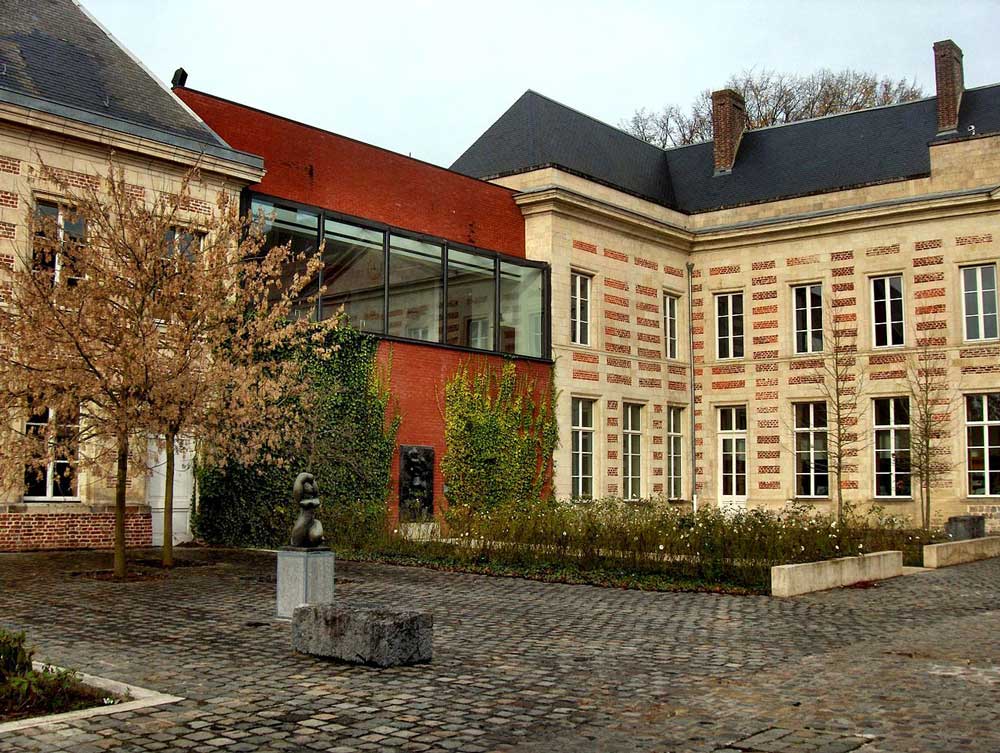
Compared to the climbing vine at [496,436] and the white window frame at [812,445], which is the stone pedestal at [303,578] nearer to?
the climbing vine at [496,436]

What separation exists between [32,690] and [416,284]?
16597 millimetres

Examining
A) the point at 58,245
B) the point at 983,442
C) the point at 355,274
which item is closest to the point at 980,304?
the point at 983,442

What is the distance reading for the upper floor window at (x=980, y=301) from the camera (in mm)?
25562

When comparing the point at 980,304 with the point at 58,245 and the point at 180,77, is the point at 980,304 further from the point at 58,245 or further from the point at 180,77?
the point at 58,245

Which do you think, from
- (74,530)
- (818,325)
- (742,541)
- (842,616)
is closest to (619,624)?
(842,616)

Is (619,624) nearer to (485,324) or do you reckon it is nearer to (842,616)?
(842,616)

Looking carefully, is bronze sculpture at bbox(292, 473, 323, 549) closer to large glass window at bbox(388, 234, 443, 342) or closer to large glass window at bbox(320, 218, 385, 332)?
large glass window at bbox(320, 218, 385, 332)

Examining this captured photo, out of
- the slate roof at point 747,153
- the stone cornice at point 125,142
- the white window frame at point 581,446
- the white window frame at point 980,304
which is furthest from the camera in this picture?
the slate roof at point 747,153

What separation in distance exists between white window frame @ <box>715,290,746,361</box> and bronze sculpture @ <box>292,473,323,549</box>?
2042 centimetres

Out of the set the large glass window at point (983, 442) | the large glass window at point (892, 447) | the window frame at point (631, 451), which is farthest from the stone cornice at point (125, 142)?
the large glass window at point (983, 442)

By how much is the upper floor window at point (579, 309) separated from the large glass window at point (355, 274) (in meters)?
6.27

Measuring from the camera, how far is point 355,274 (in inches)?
832

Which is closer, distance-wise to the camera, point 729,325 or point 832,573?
point 832,573

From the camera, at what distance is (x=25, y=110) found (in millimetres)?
16656
